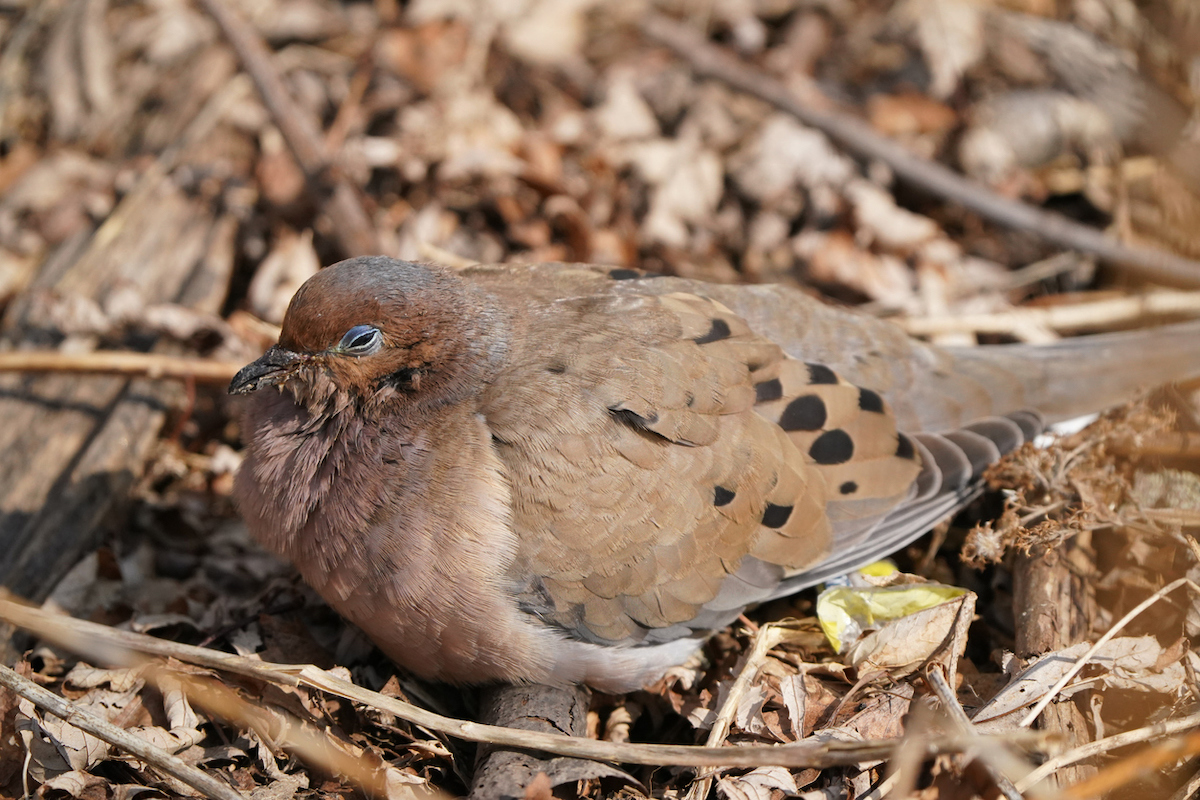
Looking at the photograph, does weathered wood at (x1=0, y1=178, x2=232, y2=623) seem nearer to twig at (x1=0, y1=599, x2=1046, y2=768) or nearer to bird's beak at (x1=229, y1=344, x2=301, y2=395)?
twig at (x1=0, y1=599, x2=1046, y2=768)

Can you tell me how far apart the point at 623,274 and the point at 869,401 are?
1128 mm

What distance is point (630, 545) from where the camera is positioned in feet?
10.5

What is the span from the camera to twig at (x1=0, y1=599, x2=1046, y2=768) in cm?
254

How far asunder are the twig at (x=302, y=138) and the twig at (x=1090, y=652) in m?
3.51

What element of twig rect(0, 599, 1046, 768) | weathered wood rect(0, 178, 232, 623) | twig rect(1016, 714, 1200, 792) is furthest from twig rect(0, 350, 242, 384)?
twig rect(1016, 714, 1200, 792)

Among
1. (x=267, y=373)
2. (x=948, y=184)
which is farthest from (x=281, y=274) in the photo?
(x=948, y=184)

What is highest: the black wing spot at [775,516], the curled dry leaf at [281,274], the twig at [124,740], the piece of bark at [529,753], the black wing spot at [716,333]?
the black wing spot at [716,333]

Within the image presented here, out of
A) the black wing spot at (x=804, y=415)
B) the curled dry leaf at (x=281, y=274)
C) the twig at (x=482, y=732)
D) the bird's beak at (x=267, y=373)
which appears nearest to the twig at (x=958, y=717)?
the twig at (x=482, y=732)

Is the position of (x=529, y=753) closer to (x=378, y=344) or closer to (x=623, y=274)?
(x=378, y=344)

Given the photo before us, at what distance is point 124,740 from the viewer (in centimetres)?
275

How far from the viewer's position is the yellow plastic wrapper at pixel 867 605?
11.6ft

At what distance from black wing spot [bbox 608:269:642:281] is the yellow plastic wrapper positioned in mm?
1499

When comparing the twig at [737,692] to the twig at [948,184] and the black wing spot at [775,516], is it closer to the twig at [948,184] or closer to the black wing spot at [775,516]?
the black wing spot at [775,516]

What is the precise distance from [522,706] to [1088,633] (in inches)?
82.7
